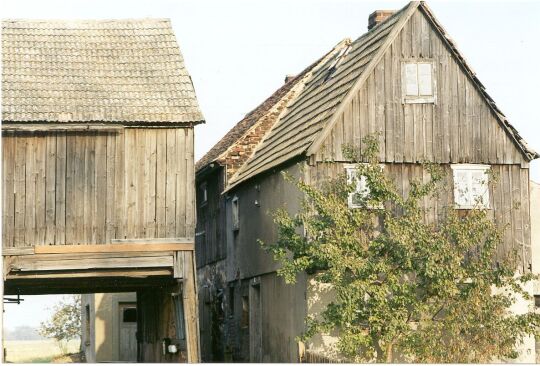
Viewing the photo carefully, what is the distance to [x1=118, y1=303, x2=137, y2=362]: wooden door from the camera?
4281cm

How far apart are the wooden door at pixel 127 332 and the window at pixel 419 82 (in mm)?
20640

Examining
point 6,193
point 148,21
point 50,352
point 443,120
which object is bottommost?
point 50,352

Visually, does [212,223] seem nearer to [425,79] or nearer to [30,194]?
[425,79]

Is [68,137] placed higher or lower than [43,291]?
higher

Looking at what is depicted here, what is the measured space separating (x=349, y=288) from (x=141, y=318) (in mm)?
14741

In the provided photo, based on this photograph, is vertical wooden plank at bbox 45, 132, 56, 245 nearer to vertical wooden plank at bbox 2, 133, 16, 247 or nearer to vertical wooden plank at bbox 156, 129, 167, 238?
vertical wooden plank at bbox 2, 133, 16, 247

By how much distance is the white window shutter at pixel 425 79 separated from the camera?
26297 mm

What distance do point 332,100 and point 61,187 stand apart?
7420 mm

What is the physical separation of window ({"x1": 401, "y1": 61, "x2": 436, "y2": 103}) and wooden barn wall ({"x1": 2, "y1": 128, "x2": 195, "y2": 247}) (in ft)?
18.6

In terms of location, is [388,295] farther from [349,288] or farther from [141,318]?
[141,318]

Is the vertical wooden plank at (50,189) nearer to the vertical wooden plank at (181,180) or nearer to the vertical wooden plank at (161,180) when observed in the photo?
the vertical wooden plank at (161,180)

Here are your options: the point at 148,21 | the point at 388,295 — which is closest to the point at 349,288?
the point at 388,295

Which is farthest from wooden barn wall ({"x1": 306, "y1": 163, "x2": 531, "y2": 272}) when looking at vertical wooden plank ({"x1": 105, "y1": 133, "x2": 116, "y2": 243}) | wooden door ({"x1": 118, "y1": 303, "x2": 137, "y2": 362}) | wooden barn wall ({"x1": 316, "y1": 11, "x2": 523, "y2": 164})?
wooden door ({"x1": 118, "y1": 303, "x2": 137, "y2": 362})

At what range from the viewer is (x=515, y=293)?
Result: 25.6 meters
